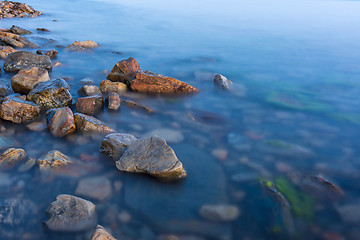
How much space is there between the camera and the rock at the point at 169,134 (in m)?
3.69

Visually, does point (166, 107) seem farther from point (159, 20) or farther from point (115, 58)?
point (159, 20)

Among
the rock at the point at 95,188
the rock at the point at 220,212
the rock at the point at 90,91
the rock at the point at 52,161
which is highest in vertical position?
the rock at the point at 90,91

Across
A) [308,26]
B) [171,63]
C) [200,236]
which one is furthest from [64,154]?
[308,26]

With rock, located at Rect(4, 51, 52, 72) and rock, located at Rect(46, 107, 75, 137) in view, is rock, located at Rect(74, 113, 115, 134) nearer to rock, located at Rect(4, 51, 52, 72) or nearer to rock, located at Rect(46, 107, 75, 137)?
rock, located at Rect(46, 107, 75, 137)

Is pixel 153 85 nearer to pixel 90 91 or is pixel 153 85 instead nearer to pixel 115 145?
pixel 90 91

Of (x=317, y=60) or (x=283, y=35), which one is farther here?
(x=283, y=35)

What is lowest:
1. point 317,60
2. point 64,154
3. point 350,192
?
point 64,154

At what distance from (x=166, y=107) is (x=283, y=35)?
964cm

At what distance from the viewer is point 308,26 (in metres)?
15.0

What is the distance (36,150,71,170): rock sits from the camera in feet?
9.69

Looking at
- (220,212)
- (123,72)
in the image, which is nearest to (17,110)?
(123,72)

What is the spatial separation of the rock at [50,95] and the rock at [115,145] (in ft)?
4.51

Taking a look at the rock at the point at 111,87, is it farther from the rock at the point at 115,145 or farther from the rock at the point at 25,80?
the rock at the point at 115,145

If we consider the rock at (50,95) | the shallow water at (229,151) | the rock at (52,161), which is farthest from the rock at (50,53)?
the rock at (52,161)
